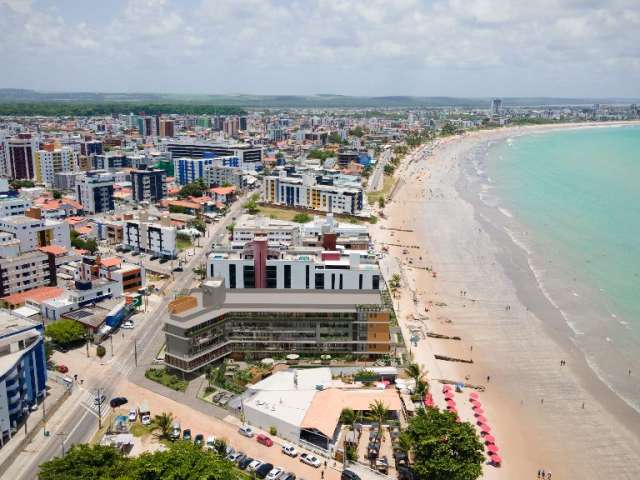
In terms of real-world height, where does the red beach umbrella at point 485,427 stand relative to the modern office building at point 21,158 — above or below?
below

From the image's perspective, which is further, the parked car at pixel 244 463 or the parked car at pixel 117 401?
the parked car at pixel 117 401

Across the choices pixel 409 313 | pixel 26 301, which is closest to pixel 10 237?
pixel 26 301

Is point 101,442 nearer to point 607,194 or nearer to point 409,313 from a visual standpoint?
point 409,313

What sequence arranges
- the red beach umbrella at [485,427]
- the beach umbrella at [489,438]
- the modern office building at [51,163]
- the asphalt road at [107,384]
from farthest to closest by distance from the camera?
1. the modern office building at [51,163]
2. the red beach umbrella at [485,427]
3. the beach umbrella at [489,438]
4. the asphalt road at [107,384]

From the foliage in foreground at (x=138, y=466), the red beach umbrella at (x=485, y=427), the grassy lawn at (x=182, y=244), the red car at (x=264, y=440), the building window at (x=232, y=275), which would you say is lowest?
the red beach umbrella at (x=485, y=427)

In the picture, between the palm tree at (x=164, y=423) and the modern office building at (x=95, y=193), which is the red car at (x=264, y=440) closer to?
the palm tree at (x=164, y=423)

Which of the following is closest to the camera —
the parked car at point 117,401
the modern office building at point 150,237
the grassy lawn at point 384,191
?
the parked car at point 117,401

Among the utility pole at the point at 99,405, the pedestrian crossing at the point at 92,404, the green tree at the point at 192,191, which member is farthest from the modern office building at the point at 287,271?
the green tree at the point at 192,191

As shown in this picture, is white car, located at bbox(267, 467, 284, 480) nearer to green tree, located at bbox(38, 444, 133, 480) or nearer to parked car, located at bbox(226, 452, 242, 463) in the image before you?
parked car, located at bbox(226, 452, 242, 463)
